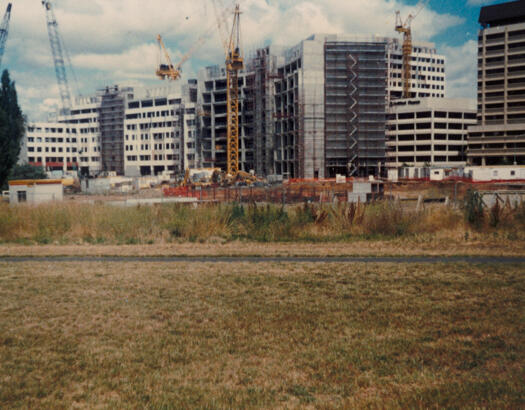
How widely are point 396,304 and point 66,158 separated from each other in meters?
169

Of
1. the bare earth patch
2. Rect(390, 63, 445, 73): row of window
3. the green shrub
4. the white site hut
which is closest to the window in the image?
Result: the white site hut

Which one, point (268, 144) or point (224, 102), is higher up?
point (224, 102)

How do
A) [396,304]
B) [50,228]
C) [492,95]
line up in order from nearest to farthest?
[396,304], [50,228], [492,95]

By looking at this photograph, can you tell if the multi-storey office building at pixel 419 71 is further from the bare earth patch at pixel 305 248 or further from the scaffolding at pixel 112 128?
the bare earth patch at pixel 305 248

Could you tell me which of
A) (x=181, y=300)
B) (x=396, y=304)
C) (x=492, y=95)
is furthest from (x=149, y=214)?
(x=492, y=95)

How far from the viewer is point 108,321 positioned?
966 centimetres

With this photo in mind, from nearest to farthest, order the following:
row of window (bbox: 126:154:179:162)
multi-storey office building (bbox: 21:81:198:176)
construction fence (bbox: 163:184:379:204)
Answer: construction fence (bbox: 163:184:379:204) → multi-storey office building (bbox: 21:81:198:176) → row of window (bbox: 126:154:179:162)

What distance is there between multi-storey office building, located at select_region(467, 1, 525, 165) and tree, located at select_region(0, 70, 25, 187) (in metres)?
88.1

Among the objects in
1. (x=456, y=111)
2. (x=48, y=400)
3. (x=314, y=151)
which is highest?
(x=456, y=111)

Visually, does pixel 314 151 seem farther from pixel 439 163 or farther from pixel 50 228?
pixel 50 228

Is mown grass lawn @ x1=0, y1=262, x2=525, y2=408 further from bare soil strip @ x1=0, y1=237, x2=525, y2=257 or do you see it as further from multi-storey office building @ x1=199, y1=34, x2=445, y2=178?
multi-storey office building @ x1=199, y1=34, x2=445, y2=178

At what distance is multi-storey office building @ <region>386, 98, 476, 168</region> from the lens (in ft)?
417

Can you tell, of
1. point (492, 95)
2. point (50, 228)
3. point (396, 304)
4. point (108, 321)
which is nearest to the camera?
point (108, 321)

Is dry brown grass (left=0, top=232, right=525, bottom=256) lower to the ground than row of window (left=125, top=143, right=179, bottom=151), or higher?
lower
